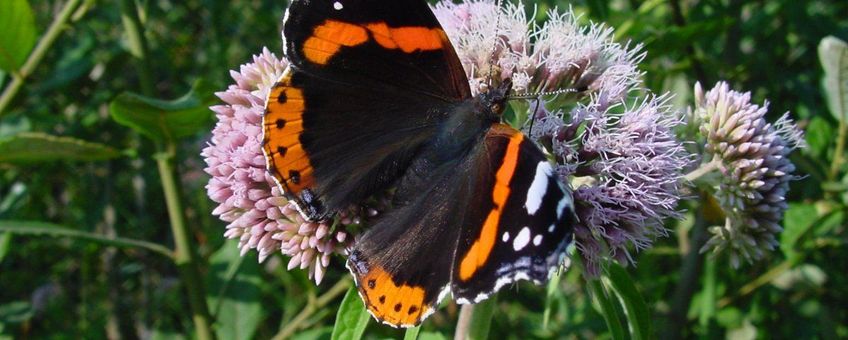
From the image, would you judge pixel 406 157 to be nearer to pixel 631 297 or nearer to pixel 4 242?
pixel 631 297

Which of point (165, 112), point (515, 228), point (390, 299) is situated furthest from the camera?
point (165, 112)

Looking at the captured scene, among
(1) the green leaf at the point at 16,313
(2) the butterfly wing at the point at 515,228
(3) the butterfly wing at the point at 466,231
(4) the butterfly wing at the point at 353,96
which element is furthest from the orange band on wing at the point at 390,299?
(1) the green leaf at the point at 16,313

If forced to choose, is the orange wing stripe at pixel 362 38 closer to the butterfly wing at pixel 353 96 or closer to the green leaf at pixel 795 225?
the butterfly wing at pixel 353 96

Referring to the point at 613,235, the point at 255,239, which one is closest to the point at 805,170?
the point at 613,235

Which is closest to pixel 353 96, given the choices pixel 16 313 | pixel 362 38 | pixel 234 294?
pixel 362 38

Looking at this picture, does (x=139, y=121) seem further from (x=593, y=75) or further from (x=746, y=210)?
(x=746, y=210)

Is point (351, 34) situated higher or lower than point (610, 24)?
higher

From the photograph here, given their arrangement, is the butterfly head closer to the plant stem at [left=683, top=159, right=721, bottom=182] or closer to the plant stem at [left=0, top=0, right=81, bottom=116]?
the plant stem at [left=683, top=159, right=721, bottom=182]
